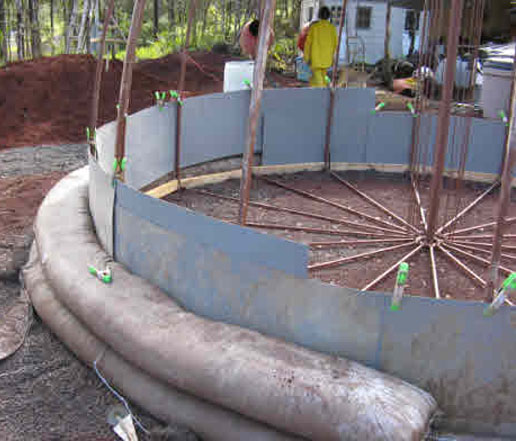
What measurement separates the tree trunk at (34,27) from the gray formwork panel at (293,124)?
8.59 m

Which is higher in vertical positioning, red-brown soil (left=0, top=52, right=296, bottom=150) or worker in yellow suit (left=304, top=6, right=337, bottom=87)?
worker in yellow suit (left=304, top=6, right=337, bottom=87)

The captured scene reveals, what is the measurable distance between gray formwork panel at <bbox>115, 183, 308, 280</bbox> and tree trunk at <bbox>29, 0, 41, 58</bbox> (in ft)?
36.7

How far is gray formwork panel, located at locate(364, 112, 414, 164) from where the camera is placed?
6.86 metres

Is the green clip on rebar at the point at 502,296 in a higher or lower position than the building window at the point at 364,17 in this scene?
lower

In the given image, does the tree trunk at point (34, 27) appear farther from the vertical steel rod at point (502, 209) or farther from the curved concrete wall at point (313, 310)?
the vertical steel rod at point (502, 209)

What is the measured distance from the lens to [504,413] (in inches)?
105

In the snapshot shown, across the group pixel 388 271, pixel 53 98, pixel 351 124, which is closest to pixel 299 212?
pixel 388 271

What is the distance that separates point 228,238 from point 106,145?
218 cm

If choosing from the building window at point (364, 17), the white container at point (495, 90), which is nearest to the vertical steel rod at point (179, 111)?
the white container at point (495, 90)

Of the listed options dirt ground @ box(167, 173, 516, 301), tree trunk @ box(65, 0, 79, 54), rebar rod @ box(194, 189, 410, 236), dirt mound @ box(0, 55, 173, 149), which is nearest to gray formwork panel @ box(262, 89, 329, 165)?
dirt ground @ box(167, 173, 516, 301)

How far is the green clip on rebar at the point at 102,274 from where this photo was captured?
3469mm

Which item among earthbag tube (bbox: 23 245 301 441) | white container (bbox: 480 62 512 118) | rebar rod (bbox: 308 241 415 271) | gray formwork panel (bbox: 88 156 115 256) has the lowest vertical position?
earthbag tube (bbox: 23 245 301 441)

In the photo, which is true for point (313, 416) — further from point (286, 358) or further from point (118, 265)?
point (118, 265)

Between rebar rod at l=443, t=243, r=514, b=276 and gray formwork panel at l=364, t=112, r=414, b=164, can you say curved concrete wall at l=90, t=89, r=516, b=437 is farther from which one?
gray formwork panel at l=364, t=112, r=414, b=164
